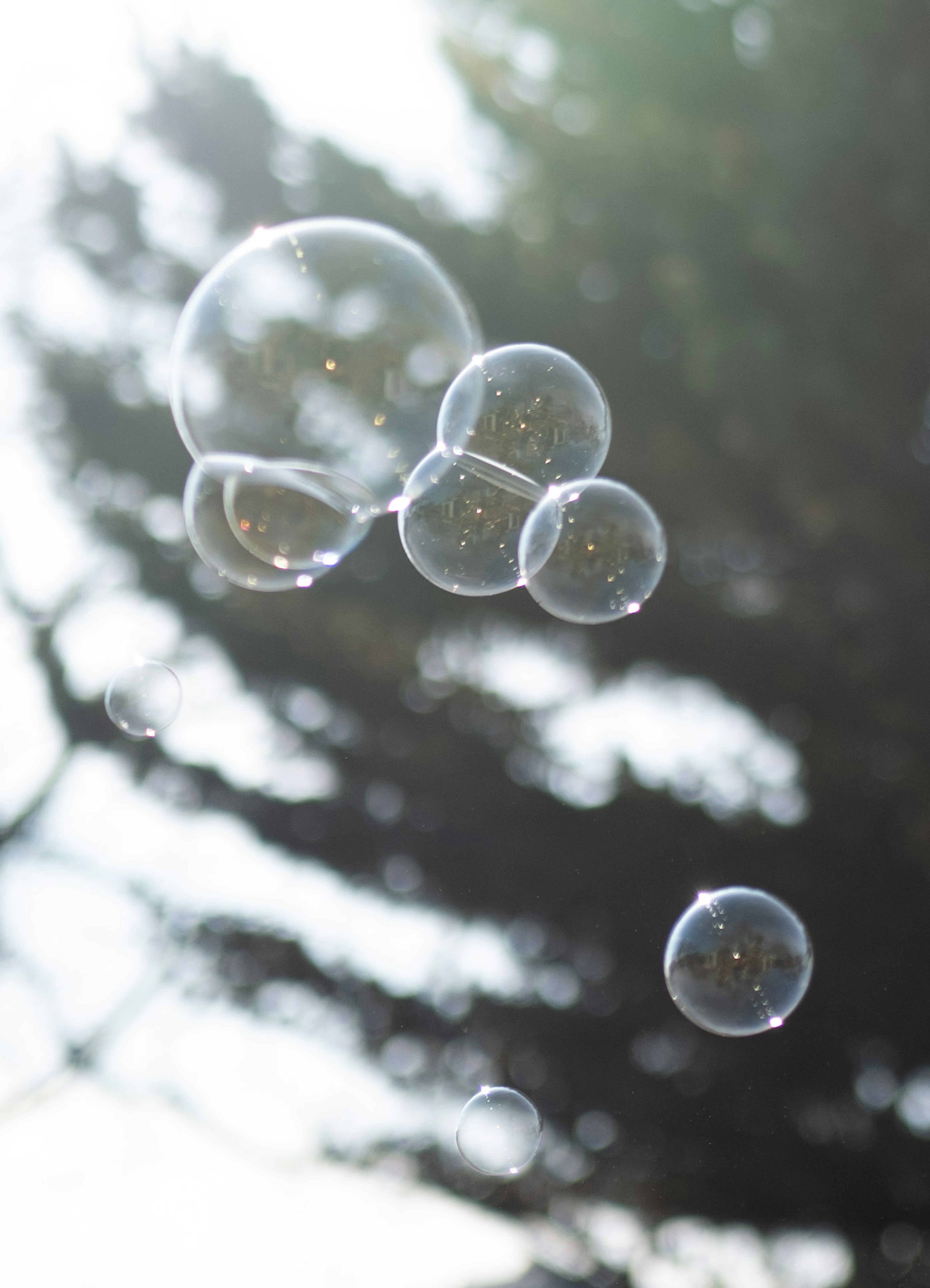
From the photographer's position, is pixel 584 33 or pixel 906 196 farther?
pixel 584 33

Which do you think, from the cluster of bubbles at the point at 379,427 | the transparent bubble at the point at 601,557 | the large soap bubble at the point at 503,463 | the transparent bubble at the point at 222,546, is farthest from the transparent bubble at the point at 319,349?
the transparent bubble at the point at 601,557

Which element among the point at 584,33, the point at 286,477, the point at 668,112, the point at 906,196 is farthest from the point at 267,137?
the point at 286,477

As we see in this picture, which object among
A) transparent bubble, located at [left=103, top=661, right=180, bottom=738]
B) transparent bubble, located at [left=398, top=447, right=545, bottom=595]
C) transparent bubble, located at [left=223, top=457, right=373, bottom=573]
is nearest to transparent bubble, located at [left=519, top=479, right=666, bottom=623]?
transparent bubble, located at [left=398, top=447, right=545, bottom=595]

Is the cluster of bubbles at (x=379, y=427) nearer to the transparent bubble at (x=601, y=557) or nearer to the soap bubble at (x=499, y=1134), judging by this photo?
the transparent bubble at (x=601, y=557)

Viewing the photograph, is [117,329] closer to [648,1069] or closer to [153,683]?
[153,683]

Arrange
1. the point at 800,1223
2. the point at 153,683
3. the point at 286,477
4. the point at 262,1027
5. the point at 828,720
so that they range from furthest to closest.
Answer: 1. the point at 262,1027
2. the point at 800,1223
3. the point at 828,720
4. the point at 153,683
5. the point at 286,477

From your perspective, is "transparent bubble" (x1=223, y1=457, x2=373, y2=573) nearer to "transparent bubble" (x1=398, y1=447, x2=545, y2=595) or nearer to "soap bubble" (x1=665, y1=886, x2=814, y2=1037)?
"transparent bubble" (x1=398, y1=447, x2=545, y2=595)

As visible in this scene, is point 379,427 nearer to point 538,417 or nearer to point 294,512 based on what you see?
point 294,512

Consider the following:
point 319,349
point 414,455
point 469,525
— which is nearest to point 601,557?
point 469,525
